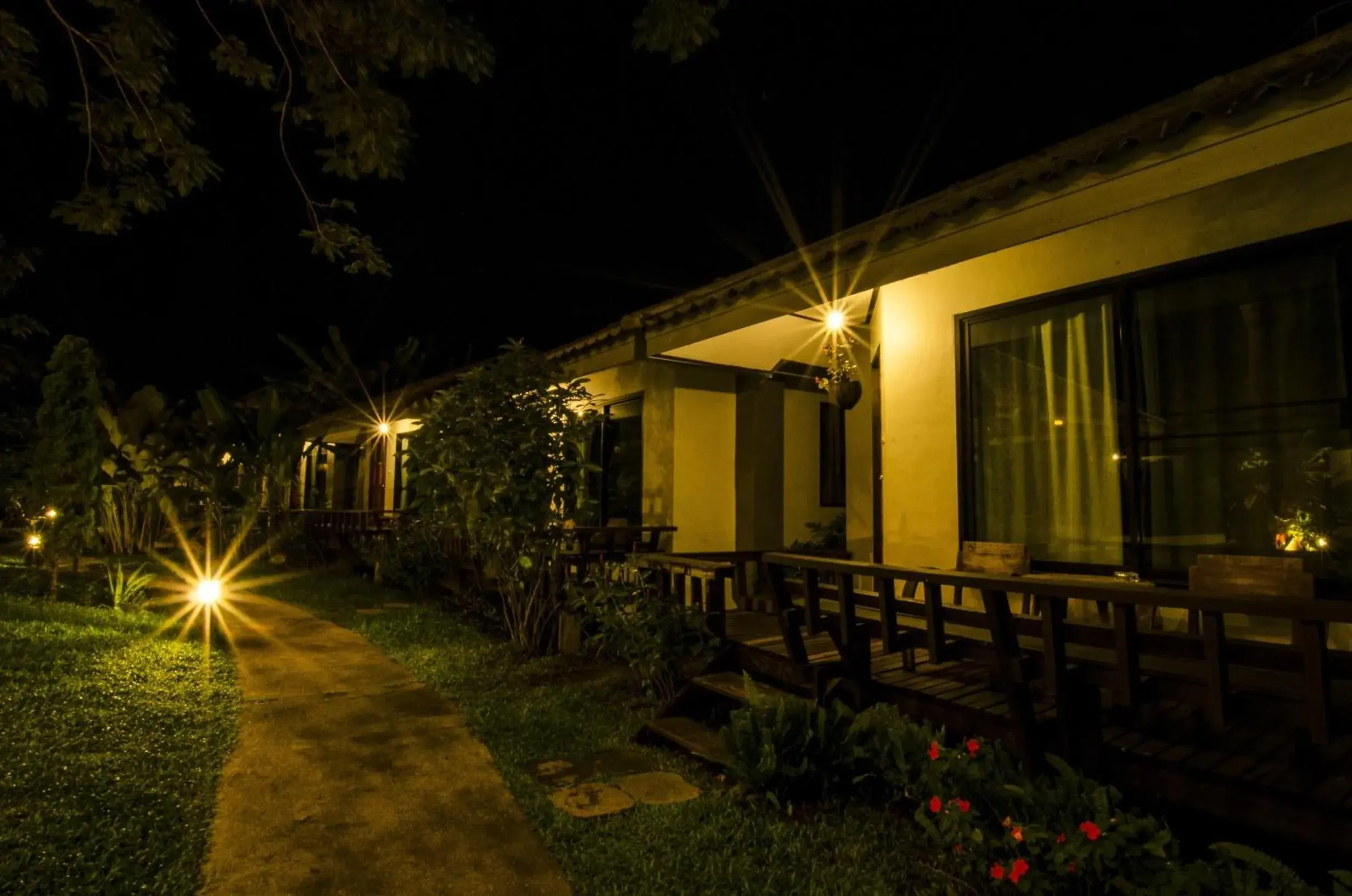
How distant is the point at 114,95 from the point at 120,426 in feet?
33.4

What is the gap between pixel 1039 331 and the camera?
529 centimetres

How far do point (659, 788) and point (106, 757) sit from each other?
3.09 metres

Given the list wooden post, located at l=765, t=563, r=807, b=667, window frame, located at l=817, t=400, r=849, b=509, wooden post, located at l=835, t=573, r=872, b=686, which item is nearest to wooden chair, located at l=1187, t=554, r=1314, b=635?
wooden post, located at l=835, t=573, r=872, b=686

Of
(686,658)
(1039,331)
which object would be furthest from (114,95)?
(1039,331)

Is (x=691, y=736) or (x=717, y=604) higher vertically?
(x=717, y=604)

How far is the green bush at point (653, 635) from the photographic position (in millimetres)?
5145

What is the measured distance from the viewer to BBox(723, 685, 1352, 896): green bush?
2.52m

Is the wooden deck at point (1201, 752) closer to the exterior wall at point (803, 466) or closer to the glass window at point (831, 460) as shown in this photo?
the exterior wall at point (803, 466)

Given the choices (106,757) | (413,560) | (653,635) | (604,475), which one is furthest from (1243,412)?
(413,560)

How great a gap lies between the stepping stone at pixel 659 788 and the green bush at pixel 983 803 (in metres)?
0.27

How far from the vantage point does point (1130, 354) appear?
470 cm

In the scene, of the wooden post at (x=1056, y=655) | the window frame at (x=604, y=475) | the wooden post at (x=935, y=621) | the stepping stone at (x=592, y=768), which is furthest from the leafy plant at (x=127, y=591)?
the wooden post at (x=1056, y=655)

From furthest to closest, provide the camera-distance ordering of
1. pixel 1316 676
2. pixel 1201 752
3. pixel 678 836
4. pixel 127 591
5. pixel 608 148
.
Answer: pixel 608 148 → pixel 127 591 → pixel 678 836 → pixel 1201 752 → pixel 1316 676

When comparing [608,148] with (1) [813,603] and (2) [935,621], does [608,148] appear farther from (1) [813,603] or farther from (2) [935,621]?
(2) [935,621]
